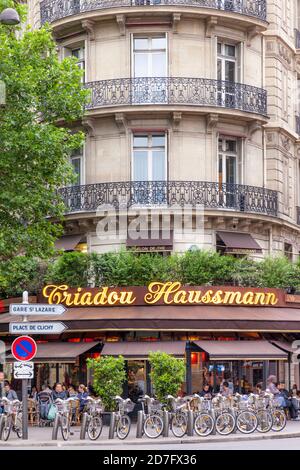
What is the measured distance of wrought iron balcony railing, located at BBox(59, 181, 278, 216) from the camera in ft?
109

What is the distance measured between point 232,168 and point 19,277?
7150mm

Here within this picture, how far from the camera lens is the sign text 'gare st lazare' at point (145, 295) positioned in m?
32.4

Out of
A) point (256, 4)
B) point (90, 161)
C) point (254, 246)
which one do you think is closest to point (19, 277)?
point (90, 161)

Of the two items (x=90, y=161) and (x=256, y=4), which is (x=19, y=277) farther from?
(x=256, y=4)

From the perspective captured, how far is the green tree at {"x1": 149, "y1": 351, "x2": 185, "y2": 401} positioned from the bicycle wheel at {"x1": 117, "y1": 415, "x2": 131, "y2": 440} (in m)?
1.75

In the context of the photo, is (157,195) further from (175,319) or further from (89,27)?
(89,27)

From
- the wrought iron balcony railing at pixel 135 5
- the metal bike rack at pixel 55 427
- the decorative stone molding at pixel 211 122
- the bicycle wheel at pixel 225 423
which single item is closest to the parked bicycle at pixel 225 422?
the bicycle wheel at pixel 225 423

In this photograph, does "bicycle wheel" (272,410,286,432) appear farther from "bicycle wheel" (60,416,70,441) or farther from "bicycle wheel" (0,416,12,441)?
"bicycle wheel" (0,416,12,441)

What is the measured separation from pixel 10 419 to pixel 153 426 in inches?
125

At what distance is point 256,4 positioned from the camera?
1384 inches

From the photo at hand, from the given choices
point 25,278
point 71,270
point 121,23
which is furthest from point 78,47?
point 25,278

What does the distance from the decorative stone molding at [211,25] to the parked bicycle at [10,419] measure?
1267 cm

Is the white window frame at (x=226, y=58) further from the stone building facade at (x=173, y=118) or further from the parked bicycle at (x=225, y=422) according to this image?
the parked bicycle at (x=225, y=422)

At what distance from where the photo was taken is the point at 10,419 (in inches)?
1024
